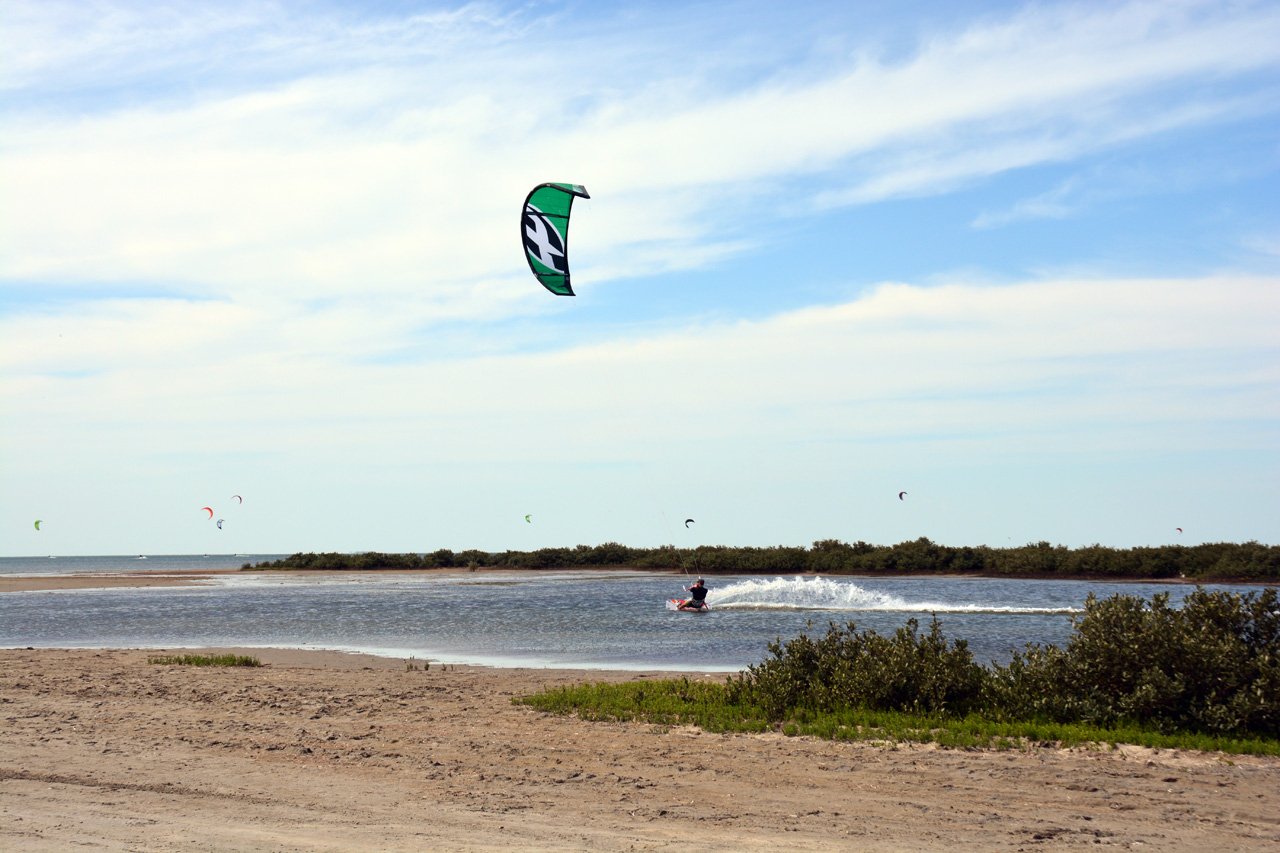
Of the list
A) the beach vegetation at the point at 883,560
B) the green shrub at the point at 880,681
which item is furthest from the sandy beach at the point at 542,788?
the beach vegetation at the point at 883,560

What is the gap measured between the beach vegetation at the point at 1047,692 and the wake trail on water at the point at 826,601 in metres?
21.6

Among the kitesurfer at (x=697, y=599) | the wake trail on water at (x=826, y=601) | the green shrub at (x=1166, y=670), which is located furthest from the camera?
the wake trail on water at (x=826, y=601)

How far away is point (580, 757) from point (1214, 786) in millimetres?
6107

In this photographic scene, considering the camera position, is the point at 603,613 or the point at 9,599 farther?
the point at 9,599

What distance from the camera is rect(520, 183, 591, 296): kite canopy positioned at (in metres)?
15.8

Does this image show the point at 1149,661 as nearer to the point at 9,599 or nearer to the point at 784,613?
the point at 784,613

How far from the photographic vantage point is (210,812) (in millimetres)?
7074

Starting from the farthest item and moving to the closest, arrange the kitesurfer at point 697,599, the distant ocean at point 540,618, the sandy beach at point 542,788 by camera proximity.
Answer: the kitesurfer at point 697,599 < the distant ocean at point 540,618 < the sandy beach at point 542,788

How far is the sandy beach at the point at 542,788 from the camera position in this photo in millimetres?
6527

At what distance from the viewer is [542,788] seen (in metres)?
8.14

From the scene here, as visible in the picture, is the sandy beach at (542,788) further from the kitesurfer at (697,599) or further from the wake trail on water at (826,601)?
the wake trail on water at (826,601)

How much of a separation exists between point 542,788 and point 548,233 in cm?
1076

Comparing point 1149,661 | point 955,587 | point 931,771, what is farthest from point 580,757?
point 955,587

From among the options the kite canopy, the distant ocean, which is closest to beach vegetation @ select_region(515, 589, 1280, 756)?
the distant ocean
